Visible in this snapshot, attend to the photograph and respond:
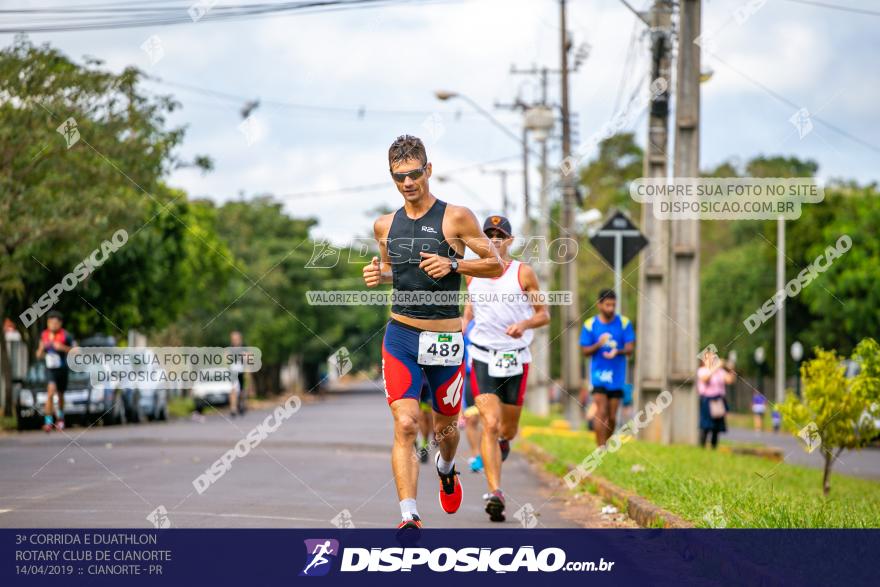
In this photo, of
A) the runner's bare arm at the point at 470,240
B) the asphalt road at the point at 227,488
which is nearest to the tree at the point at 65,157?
the asphalt road at the point at 227,488

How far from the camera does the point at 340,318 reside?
8550 centimetres

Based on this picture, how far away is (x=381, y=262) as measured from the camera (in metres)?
8.35

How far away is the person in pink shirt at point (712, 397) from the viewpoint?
22398mm

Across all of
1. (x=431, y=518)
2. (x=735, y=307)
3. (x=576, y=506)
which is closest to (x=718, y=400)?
(x=576, y=506)

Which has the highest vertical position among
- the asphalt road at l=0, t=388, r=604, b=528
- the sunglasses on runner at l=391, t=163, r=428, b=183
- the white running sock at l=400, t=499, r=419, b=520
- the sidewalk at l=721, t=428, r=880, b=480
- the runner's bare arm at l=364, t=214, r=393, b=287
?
the sunglasses on runner at l=391, t=163, r=428, b=183

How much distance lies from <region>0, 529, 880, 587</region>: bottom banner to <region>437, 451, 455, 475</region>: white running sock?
472 millimetres

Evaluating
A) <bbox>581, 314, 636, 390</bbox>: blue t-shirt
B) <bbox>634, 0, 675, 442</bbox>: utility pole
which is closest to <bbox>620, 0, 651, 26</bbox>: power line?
<bbox>634, 0, 675, 442</bbox>: utility pole

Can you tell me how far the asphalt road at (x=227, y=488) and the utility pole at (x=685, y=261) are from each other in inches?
121

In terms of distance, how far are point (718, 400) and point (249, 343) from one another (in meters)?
43.5

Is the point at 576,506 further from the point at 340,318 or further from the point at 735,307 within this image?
the point at 340,318

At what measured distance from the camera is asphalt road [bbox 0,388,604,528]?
9.50m

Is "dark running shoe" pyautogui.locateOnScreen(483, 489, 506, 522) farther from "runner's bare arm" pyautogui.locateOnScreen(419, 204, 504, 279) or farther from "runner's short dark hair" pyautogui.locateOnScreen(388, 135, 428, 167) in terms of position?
"runner's short dark hair" pyautogui.locateOnScreen(388, 135, 428, 167)

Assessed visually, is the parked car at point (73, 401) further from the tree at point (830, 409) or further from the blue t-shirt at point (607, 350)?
the tree at point (830, 409)

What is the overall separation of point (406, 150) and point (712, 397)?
15410 millimetres
